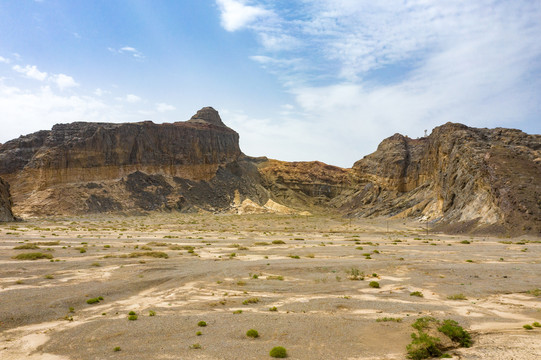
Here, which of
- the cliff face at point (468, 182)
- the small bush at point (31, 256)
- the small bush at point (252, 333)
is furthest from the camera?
the cliff face at point (468, 182)

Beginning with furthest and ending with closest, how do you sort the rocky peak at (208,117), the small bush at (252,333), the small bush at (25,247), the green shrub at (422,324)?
the rocky peak at (208,117)
the small bush at (25,247)
the small bush at (252,333)
the green shrub at (422,324)

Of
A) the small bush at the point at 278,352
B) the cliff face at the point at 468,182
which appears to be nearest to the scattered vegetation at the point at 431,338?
the small bush at the point at 278,352

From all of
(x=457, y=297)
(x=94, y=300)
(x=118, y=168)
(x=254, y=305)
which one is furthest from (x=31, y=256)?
(x=118, y=168)

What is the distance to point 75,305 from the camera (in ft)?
50.8

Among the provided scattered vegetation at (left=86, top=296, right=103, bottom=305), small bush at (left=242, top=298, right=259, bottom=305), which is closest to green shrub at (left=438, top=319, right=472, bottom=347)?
small bush at (left=242, top=298, right=259, bottom=305)

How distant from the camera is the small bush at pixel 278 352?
10.4 m

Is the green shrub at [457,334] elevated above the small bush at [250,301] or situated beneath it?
elevated above

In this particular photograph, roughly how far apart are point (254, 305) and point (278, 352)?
5.62 metres

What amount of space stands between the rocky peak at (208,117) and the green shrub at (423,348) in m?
130

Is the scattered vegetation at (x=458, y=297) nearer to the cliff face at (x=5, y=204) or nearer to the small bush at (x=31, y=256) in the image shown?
the small bush at (x=31, y=256)

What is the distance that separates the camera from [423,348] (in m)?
10.2

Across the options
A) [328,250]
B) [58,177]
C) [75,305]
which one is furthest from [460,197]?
[58,177]

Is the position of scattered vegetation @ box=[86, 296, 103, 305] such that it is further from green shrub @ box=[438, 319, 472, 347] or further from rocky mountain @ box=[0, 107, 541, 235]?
rocky mountain @ box=[0, 107, 541, 235]

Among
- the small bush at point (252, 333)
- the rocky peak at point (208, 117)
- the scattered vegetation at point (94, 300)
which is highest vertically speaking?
the rocky peak at point (208, 117)
